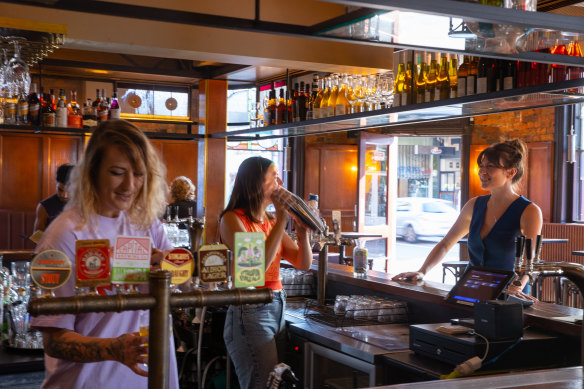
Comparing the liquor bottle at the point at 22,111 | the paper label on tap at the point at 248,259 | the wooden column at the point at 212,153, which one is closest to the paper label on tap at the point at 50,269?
the paper label on tap at the point at 248,259

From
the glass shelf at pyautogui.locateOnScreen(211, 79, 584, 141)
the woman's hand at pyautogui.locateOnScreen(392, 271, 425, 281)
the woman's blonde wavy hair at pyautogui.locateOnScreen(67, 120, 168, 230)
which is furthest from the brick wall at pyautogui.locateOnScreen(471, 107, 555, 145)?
the woman's blonde wavy hair at pyautogui.locateOnScreen(67, 120, 168, 230)

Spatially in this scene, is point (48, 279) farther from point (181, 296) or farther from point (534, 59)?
point (534, 59)

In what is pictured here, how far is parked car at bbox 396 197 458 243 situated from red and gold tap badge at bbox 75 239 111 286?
15.1 meters

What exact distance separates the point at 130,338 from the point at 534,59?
4.78ft

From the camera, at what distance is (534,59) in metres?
1.94

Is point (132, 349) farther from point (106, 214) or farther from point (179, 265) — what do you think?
point (106, 214)

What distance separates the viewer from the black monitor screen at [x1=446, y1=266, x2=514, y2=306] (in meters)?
2.52

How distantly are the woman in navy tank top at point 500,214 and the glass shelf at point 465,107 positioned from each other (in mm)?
255

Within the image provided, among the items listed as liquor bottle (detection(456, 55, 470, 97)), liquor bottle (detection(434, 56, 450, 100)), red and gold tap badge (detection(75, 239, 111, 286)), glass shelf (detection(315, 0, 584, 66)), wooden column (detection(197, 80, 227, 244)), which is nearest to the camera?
red and gold tap badge (detection(75, 239, 111, 286))

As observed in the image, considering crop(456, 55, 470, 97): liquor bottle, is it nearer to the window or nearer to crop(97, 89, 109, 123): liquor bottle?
crop(97, 89, 109, 123): liquor bottle

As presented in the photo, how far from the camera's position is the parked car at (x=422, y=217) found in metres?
15.8

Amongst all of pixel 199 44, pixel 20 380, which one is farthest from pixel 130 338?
pixel 199 44

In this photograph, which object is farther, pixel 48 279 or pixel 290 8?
pixel 290 8

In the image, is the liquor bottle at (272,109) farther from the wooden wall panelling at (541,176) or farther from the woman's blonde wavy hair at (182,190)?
the wooden wall panelling at (541,176)
